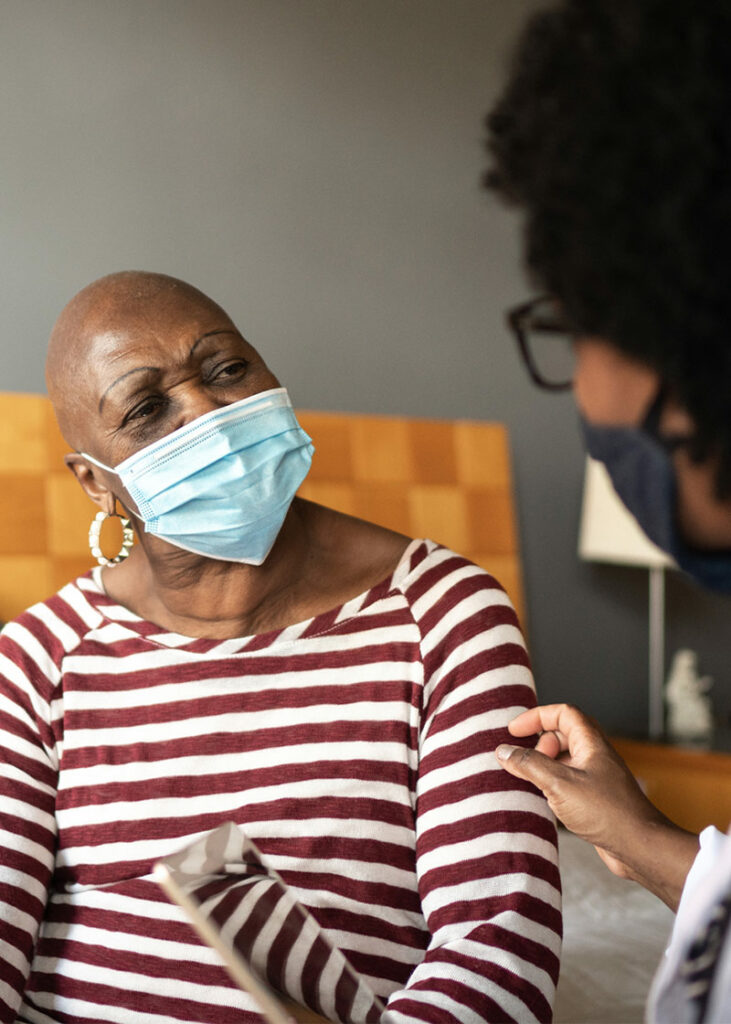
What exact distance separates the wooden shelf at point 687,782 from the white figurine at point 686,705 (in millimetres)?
218

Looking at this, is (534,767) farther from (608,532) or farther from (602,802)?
(608,532)

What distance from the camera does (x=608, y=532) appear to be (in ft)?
9.27

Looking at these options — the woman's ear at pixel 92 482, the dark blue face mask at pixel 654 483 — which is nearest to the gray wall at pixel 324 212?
the woman's ear at pixel 92 482

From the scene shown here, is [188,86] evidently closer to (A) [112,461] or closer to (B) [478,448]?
(B) [478,448]

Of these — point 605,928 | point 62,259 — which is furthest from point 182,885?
point 62,259

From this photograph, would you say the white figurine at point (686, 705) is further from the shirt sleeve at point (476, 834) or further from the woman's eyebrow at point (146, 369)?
the woman's eyebrow at point (146, 369)

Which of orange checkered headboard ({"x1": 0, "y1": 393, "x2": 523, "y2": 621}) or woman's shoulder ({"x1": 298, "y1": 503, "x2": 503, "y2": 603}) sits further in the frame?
orange checkered headboard ({"x1": 0, "y1": 393, "x2": 523, "y2": 621})

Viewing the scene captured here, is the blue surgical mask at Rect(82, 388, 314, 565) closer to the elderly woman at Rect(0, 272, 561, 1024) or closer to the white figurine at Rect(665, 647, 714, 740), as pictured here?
the elderly woman at Rect(0, 272, 561, 1024)

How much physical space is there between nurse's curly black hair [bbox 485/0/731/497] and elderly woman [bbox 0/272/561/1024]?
59cm

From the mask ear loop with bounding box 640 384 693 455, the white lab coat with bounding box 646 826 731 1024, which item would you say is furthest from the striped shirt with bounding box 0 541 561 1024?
the mask ear loop with bounding box 640 384 693 455

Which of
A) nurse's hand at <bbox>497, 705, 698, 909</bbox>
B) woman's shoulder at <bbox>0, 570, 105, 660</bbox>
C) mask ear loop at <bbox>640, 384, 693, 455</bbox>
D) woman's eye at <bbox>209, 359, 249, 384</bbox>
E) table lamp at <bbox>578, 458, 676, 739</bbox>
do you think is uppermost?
mask ear loop at <bbox>640, 384, 693, 455</bbox>

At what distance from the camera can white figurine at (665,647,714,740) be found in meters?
2.81

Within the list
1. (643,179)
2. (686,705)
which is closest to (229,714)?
(643,179)

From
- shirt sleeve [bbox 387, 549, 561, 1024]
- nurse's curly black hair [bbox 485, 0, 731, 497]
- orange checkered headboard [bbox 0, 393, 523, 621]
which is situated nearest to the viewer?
nurse's curly black hair [bbox 485, 0, 731, 497]
